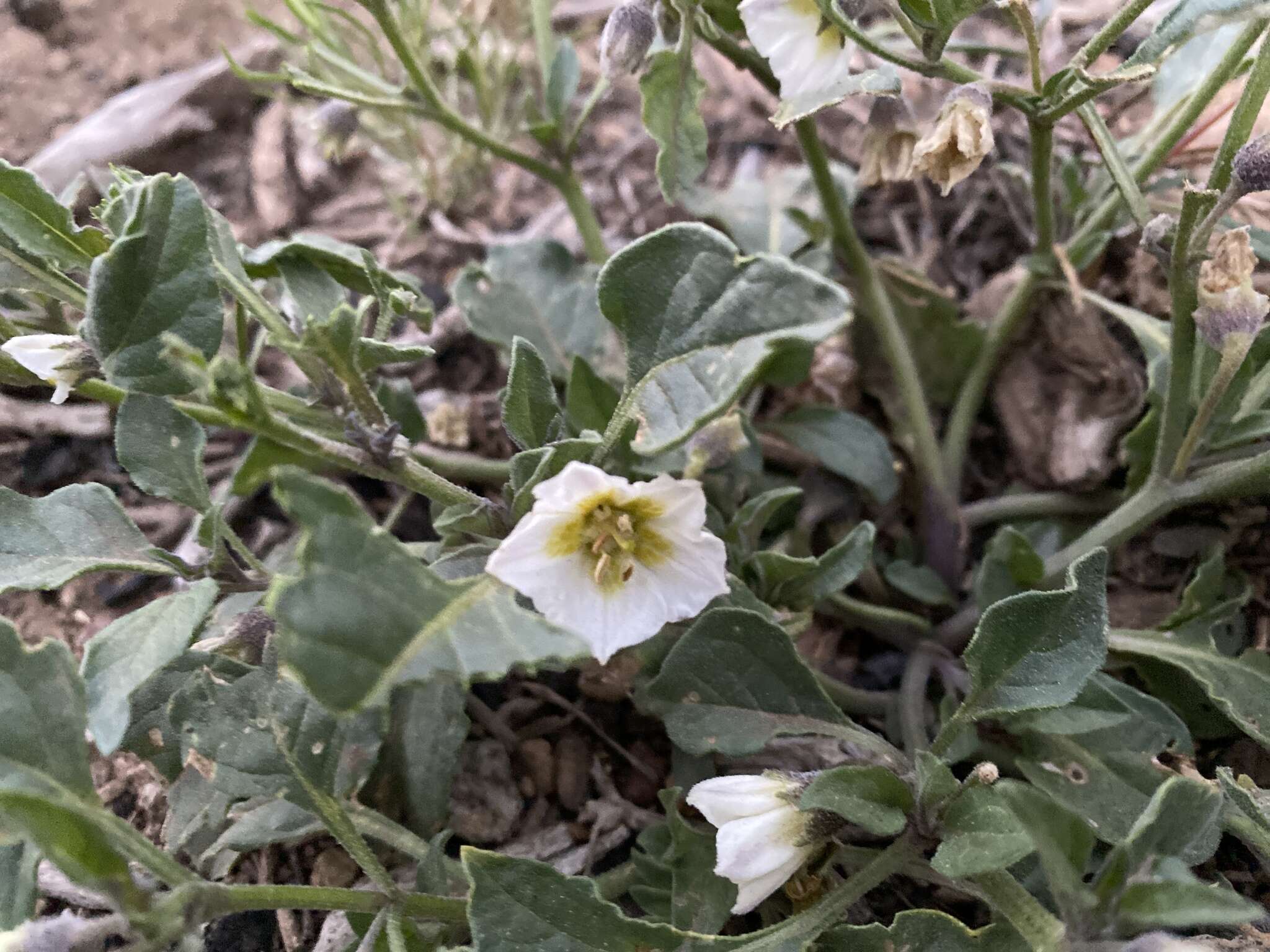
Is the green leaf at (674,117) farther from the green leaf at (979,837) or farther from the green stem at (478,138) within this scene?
the green leaf at (979,837)

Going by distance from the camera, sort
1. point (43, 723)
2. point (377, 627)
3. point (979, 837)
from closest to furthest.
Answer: point (377, 627), point (43, 723), point (979, 837)

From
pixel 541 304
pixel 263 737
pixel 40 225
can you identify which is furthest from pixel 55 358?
pixel 541 304

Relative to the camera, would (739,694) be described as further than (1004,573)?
No

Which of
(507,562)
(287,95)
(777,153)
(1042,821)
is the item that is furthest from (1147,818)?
(287,95)

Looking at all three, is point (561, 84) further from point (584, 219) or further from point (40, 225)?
point (40, 225)

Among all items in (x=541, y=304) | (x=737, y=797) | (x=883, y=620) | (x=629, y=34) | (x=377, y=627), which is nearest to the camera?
(x=377, y=627)

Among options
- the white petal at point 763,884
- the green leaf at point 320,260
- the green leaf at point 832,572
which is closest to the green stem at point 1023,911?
the white petal at point 763,884
